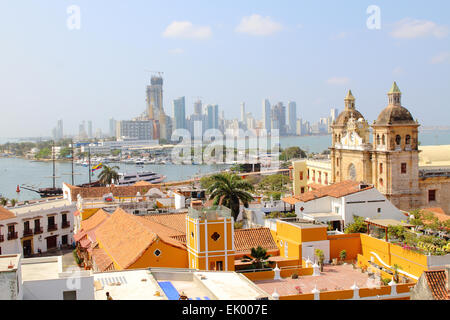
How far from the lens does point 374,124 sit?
93.8 ft

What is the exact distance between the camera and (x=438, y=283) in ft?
32.3

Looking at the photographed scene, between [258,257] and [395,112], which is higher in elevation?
[395,112]

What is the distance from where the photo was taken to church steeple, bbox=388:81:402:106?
28.1m

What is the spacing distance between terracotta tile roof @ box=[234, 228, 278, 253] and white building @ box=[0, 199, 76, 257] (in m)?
11.7

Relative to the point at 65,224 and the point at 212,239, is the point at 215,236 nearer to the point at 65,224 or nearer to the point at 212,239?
the point at 212,239

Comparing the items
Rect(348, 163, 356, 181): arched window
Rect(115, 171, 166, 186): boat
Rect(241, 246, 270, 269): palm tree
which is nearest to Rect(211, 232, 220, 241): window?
Rect(241, 246, 270, 269): palm tree

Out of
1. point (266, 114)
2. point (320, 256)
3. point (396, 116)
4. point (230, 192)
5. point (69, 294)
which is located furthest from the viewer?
point (266, 114)

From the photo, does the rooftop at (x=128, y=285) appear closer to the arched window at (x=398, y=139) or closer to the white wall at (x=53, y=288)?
the white wall at (x=53, y=288)

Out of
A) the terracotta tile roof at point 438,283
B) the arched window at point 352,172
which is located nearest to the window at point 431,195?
the arched window at point 352,172

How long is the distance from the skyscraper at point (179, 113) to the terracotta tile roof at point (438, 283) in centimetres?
17056

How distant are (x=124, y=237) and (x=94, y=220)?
6.50 meters

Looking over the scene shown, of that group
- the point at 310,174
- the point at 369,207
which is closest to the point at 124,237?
the point at 369,207
